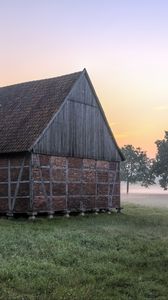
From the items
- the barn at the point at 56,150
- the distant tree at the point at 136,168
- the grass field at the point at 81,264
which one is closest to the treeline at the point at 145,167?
the distant tree at the point at 136,168

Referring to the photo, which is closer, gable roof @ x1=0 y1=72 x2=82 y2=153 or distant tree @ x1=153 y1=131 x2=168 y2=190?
gable roof @ x1=0 y1=72 x2=82 y2=153

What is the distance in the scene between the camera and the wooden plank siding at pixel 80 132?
1227 inches

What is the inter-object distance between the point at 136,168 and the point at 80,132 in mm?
57575

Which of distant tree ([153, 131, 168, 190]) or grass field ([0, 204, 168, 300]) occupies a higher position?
distant tree ([153, 131, 168, 190])

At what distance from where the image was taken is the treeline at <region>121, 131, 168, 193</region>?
80.3 metres

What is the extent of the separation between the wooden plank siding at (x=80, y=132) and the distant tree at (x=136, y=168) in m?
48.0

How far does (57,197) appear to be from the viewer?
1220 inches

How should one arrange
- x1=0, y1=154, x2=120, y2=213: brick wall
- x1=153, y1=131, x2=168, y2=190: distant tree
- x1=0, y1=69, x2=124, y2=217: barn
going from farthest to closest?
x1=153, y1=131, x2=168, y2=190: distant tree
x1=0, y1=69, x2=124, y2=217: barn
x1=0, y1=154, x2=120, y2=213: brick wall

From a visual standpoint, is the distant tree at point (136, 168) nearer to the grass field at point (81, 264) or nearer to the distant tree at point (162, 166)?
the distant tree at point (162, 166)

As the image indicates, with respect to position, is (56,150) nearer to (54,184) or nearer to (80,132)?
(54,184)

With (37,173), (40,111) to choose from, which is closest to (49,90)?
(40,111)

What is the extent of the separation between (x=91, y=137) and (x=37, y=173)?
7.49 m

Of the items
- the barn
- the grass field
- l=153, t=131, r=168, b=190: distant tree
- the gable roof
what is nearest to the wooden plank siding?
the barn

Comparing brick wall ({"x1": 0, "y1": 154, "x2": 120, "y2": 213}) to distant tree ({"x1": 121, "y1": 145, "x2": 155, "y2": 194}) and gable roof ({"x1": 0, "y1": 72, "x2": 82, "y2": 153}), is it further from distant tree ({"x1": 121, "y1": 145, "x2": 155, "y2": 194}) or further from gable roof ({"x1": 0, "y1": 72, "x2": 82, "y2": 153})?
distant tree ({"x1": 121, "y1": 145, "x2": 155, "y2": 194})
